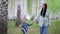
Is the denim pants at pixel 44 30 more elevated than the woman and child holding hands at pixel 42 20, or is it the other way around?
the woman and child holding hands at pixel 42 20

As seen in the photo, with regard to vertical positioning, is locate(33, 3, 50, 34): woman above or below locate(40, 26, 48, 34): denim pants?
above

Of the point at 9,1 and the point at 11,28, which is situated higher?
the point at 9,1

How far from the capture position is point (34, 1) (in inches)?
296

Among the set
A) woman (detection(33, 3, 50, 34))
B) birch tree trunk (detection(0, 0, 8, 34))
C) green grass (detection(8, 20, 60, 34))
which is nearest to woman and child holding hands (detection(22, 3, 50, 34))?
woman (detection(33, 3, 50, 34))

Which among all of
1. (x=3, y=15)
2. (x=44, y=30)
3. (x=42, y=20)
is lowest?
(x=44, y=30)

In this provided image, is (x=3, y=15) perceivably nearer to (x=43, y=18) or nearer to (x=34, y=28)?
(x=34, y=28)

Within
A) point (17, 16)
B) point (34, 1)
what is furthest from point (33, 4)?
point (17, 16)

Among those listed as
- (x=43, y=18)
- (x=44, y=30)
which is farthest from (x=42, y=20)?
(x=44, y=30)

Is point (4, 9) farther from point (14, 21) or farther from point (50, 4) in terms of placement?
point (50, 4)

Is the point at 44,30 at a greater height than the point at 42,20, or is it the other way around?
the point at 42,20

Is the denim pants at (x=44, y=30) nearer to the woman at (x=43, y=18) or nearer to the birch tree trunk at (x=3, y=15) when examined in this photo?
the woman at (x=43, y=18)

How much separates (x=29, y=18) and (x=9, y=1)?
0.83m

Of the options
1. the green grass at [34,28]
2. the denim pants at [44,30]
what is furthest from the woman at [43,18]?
the green grass at [34,28]

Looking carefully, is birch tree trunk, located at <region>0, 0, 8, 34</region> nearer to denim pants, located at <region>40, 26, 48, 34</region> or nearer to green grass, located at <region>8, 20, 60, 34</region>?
green grass, located at <region>8, 20, 60, 34</region>
